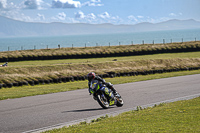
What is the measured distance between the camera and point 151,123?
920cm

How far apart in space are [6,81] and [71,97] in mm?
10906

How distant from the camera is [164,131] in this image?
26.1 feet

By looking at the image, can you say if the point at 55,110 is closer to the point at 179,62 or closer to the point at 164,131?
the point at 164,131

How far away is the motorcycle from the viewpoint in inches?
513

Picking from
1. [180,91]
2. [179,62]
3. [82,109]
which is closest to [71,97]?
[82,109]

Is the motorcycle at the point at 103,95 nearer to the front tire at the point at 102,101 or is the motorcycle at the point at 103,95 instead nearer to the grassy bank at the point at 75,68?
the front tire at the point at 102,101

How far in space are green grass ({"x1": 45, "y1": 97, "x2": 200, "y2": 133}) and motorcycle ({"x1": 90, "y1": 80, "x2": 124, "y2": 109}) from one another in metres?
2.38

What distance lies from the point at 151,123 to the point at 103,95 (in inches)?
174

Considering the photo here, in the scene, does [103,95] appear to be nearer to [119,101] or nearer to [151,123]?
[119,101]

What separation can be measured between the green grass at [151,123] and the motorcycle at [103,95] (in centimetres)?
238

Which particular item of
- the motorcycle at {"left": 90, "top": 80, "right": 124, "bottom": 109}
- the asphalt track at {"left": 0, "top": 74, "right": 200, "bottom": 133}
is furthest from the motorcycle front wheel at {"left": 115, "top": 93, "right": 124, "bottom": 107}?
the asphalt track at {"left": 0, "top": 74, "right": 200, "bottom": 133}

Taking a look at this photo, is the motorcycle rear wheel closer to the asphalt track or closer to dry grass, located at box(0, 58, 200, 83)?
the asphalt track

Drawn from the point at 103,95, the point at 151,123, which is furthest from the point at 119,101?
the point at 151,123

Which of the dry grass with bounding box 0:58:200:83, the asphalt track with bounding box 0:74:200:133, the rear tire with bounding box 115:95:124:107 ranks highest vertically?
the dry grass with bounding box 0:58:200:83
